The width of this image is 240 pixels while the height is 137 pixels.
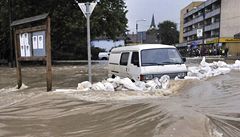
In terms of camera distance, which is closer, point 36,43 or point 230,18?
point 36,43

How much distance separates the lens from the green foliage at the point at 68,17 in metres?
36.6

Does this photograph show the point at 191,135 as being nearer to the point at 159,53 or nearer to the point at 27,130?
the point at 27,130

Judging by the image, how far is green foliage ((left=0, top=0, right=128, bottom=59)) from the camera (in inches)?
1439

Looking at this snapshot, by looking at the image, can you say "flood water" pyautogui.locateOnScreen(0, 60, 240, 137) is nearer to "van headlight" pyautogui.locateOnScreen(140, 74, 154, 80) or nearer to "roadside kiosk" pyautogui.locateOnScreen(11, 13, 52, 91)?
"van headlight" pyautogui.locateOnScreen(140, 74, 154, 80)

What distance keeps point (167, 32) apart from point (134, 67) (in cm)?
12479

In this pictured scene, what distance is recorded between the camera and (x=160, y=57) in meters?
13.6

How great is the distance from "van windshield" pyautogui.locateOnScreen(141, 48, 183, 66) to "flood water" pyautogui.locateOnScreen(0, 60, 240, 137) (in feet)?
8.24

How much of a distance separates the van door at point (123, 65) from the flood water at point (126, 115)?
157 inches

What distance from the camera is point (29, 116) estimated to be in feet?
26.3

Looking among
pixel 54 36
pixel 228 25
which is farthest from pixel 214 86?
pixel 228 25

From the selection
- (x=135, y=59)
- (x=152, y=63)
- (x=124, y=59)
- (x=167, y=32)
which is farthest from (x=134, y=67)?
(x=167, y=32)

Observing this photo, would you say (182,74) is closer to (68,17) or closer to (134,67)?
(134,67)

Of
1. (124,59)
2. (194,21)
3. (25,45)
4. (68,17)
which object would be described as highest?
(194,21)

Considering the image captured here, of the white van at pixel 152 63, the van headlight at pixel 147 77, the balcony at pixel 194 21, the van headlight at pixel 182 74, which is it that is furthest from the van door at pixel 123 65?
the balcony at pixel 194 21
